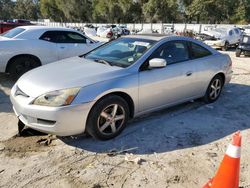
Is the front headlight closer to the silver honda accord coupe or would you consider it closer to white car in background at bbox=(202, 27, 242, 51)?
the silver honda accord coupe

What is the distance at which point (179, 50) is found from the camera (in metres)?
5.62

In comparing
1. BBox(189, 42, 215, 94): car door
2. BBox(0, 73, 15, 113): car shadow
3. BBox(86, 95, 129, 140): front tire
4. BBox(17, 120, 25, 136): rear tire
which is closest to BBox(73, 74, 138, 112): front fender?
BBox(86, 95, 129, 140): front tire

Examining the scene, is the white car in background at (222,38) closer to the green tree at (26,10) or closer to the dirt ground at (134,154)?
the dirt ground at (134,154)

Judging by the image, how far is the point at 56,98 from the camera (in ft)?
13.1

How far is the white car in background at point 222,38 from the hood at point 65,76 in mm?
16353

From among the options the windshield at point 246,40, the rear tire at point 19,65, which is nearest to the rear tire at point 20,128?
the rear tire at point 19,65

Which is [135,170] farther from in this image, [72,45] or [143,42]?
[72,45]

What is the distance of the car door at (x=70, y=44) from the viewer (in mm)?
8570

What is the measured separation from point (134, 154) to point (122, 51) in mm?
1952

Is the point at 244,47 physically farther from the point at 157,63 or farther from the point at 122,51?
the point at 157,63

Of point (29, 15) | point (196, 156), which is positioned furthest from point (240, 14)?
point (29, 15)

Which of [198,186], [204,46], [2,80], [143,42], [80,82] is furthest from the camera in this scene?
[2,80]

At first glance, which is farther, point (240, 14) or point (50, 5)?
point (50, 5)

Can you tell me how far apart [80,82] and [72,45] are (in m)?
4.84
